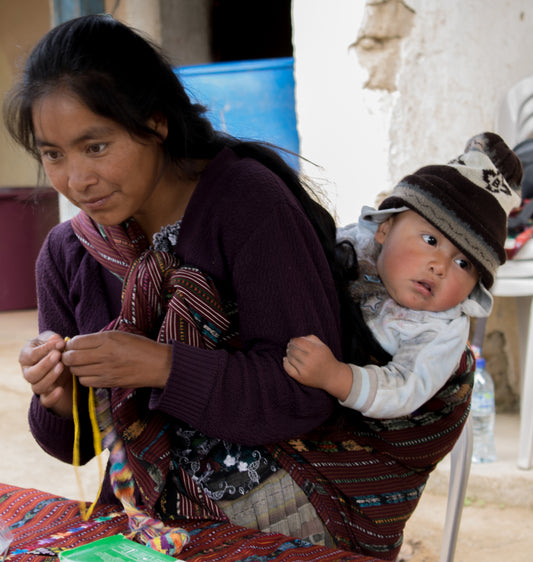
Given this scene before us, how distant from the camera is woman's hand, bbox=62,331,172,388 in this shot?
3.34 feet

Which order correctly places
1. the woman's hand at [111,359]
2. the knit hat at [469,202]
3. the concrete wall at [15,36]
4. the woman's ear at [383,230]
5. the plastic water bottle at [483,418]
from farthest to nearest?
the concrete wall at [15,36] → the plastic water bottle at [483,418] → the woman's ear at [383,230] → the knit hat at [469,202] → the woman's hand at [111,359]

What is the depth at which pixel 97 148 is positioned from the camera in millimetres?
1173

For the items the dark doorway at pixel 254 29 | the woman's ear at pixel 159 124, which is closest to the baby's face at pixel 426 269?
the woman's ear at pixel 159 124

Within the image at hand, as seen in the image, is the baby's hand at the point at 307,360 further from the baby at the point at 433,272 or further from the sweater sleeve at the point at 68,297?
the sweater sleeve at the point at 68,297

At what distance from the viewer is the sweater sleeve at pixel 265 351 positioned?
1.08 meters

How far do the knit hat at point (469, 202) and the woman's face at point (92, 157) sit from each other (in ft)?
1.66

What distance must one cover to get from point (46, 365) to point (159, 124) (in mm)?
492

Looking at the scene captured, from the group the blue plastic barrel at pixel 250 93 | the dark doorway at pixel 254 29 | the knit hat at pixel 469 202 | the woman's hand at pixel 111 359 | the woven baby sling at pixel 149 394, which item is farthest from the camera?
the dark doorway at pixel 254 29

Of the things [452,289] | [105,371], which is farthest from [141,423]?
[452,289]

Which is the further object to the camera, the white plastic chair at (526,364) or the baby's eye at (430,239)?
the white plastic chair at (526,364)

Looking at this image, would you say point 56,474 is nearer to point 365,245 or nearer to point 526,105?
point 365,245

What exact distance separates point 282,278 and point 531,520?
2.21 m

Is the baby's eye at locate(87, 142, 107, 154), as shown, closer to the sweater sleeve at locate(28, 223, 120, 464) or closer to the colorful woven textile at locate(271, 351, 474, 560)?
the sweater sleeve at locate(28, 223, 120, 464)

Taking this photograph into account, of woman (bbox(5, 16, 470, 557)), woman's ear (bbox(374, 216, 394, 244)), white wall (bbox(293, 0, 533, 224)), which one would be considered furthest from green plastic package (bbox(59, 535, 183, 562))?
white wall (bbox(293, 0, 533, 224))
